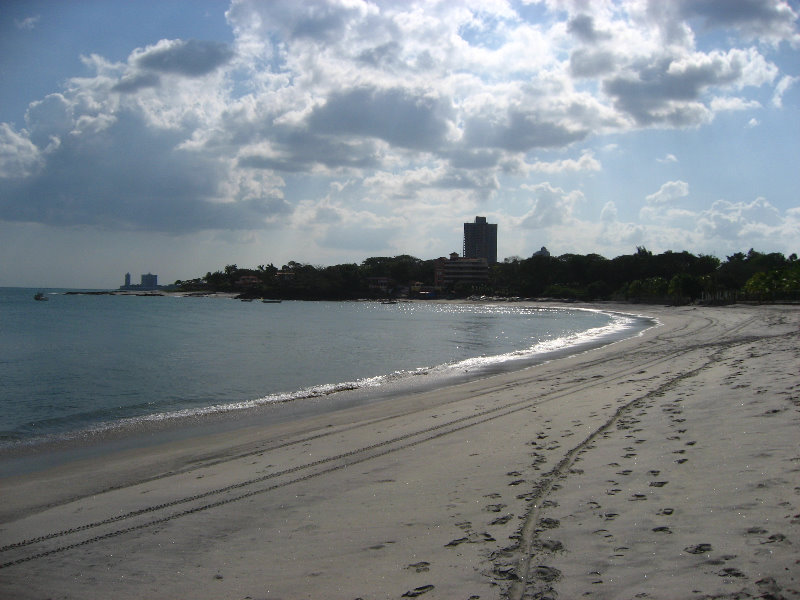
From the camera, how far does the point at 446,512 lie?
5.68m

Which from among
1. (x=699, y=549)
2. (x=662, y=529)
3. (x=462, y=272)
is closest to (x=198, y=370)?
(x=662, y=529)

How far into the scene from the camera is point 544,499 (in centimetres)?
571

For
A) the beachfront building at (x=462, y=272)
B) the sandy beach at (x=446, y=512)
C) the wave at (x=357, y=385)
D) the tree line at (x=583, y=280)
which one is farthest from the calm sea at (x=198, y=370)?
the beachfront building at (x=462, y=272)

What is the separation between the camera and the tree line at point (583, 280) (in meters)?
85.2

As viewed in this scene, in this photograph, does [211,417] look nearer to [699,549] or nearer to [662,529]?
[662,529]

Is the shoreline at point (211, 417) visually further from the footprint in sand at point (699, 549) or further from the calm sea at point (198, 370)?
the footprint in sand at point (699, 549)

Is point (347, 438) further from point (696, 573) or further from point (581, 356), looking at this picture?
point (581, 356)

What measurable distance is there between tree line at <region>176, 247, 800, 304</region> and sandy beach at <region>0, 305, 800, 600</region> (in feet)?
227

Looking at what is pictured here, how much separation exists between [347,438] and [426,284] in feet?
584

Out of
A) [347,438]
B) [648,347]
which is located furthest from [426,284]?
[347,438]

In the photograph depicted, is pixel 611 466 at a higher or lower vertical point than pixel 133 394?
higher

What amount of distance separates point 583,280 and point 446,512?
140915mm

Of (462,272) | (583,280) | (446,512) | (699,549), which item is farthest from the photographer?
(462,272)

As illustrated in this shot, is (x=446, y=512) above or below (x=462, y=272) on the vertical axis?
below
